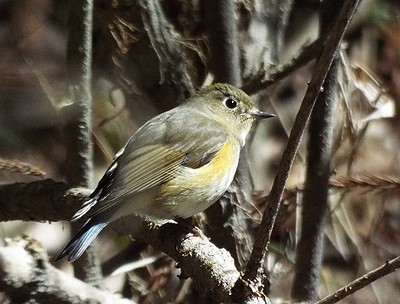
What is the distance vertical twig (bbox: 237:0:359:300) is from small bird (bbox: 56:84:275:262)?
2.84 feet

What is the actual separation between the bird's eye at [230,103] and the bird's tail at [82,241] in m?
1.03

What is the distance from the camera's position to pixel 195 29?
3863 mm

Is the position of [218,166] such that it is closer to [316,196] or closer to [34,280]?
[316,196]

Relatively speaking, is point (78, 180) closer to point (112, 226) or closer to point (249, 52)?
point (112, 226)

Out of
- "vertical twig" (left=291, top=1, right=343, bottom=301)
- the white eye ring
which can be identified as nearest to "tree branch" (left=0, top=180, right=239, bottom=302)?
"vertical twig" (left=291, top=1, right=343, bottom=301)

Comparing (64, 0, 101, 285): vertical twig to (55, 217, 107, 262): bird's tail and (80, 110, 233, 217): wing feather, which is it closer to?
(80, 110, 233, 217): wing feather

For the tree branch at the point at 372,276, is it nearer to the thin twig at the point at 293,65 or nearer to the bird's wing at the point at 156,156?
the bird's wing at the point at 156,156

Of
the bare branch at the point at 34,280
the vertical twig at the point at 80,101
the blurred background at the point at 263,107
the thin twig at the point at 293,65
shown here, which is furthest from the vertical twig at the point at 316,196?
the bare branch at the point at 34,280

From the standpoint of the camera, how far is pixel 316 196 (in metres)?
3.42

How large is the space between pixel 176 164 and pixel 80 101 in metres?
0.48

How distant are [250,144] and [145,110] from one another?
0.62 meters

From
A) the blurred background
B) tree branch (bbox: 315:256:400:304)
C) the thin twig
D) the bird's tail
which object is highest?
tree branch (bbox: 315:256:400:304)

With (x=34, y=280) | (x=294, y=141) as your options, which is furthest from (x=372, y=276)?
(x=34, y=280)

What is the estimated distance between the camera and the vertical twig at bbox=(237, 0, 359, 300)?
1819 millimetres
